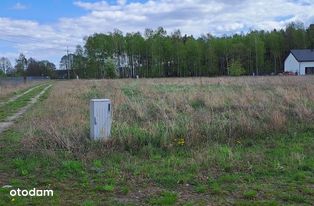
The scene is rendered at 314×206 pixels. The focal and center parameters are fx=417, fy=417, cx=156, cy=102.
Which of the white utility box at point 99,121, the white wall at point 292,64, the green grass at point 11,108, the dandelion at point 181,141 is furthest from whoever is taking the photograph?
the white wall at point 292,64

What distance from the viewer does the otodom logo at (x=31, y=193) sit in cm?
611

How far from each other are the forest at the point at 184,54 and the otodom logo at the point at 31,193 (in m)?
101

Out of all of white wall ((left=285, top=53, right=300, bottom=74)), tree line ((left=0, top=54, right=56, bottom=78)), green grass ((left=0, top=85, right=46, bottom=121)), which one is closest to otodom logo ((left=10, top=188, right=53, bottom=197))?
green grass ((left=0, top=85, right=46, bottom=121))

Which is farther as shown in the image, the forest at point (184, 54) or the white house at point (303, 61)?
the forest at point (184, 54)

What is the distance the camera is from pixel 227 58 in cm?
11831

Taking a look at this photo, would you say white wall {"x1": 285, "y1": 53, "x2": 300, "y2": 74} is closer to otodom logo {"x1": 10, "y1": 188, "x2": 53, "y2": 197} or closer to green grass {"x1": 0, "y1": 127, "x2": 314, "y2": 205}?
green grass {"x1": 0, "y1": 127, "x2": 314, "y2": 205}

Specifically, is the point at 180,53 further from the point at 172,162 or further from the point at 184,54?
the point at 172,162

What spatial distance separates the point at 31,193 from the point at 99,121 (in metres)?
3.26

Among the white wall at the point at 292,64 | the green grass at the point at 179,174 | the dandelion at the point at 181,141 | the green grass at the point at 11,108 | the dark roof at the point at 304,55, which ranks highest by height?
the dark roof at the point at 304,55

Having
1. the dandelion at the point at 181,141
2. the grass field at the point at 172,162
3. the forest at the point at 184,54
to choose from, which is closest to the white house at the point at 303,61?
the forest at the point at 184,54

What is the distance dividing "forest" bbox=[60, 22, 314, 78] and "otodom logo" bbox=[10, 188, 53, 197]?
332 ft

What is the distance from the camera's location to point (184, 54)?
117 m

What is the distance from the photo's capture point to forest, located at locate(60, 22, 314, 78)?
114812mm

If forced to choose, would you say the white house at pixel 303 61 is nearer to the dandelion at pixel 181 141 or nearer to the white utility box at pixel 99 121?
the dandelion at pixel 181 141
